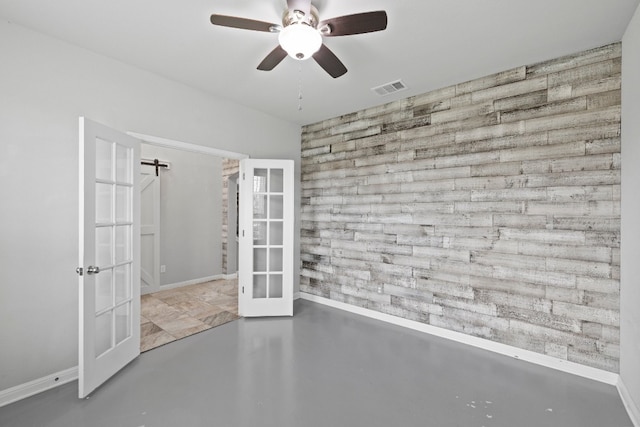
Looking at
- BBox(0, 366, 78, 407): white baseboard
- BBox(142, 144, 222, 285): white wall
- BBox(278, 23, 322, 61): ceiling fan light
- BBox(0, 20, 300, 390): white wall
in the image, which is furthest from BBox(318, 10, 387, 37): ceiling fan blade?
BBox(142, 144, 222, 285): white wall

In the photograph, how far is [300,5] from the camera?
171 centimetres

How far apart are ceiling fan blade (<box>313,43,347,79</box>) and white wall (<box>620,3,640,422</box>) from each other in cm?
202

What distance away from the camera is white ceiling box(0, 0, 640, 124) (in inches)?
78.5

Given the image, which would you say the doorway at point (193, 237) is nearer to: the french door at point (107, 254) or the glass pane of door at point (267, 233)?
the glass pane of door at point (267, 233)

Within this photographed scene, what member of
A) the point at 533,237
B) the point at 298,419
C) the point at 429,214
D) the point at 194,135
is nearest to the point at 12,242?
the point at 194,135

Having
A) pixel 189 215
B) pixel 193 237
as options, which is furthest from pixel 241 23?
pixel 193 237

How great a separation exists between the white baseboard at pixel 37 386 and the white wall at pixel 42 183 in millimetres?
37

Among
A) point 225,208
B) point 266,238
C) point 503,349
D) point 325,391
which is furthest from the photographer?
point 225,208

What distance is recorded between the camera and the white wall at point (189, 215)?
5.19m

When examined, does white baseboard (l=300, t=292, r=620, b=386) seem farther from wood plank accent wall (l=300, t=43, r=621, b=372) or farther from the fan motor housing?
the fan motor housing

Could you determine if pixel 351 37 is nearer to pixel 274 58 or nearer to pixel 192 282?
pixel 274 58

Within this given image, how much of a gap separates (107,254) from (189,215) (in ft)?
10.5

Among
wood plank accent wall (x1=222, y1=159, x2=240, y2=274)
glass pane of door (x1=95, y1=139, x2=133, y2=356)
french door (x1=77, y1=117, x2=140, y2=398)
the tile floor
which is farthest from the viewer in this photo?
wood plank accent wall (x1=222, y1=159, x2=240, y2=274)

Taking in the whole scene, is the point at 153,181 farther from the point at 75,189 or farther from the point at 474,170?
the point at 474,170
